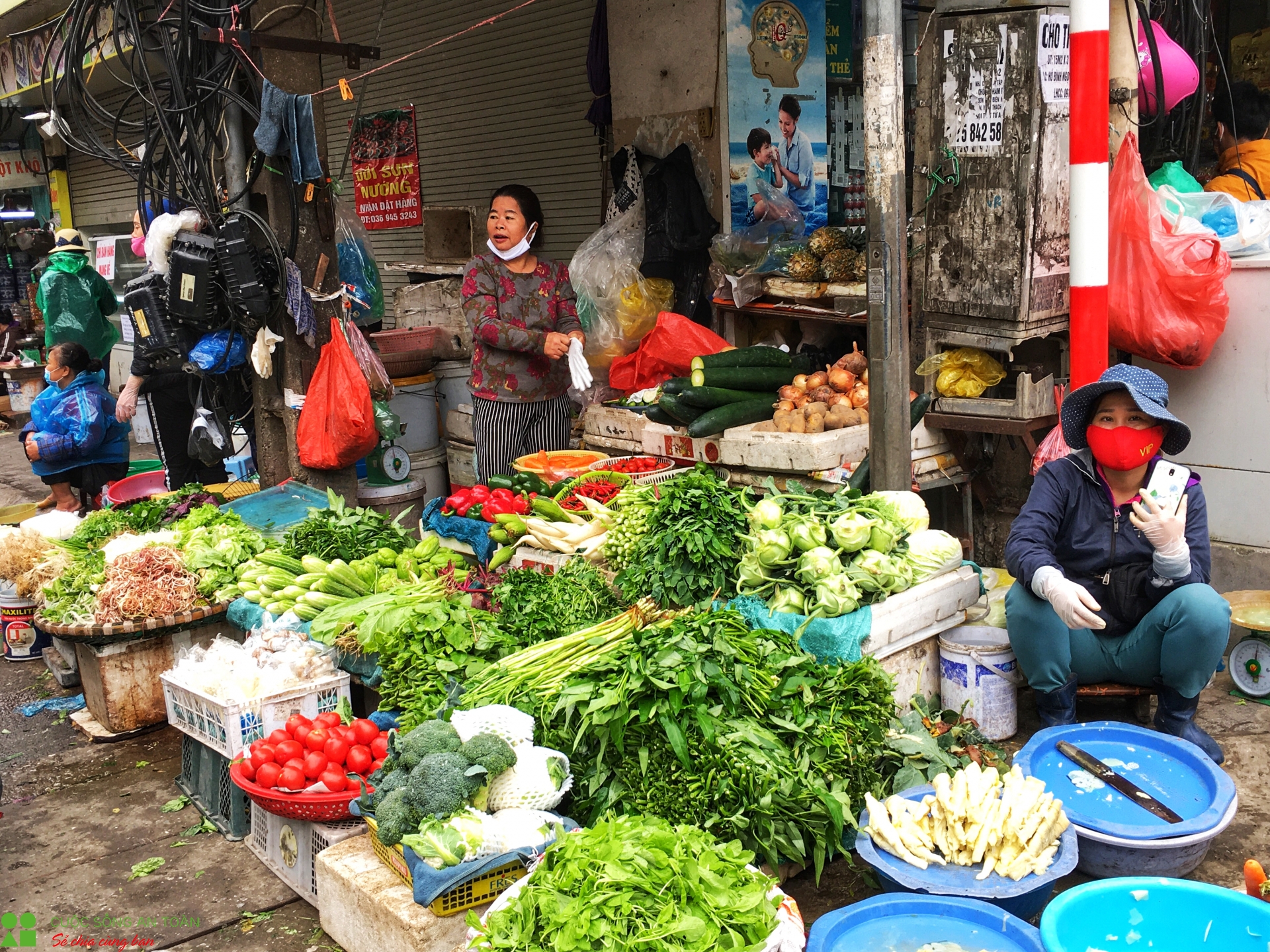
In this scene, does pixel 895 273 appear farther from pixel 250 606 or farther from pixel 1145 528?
pixel 250 606

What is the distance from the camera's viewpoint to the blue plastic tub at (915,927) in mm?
2816

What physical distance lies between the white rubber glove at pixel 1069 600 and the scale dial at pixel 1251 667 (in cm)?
137

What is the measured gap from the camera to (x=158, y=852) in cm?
435

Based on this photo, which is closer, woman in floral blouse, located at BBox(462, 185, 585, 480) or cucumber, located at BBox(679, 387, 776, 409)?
cucumber, located at BBox(679, 387, 776, 409)

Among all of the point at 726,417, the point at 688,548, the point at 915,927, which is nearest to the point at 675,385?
the point at 726,417

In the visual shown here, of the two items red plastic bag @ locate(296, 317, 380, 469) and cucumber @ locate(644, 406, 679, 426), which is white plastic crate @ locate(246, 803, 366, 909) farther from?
cucumber @ locate(644, 406, 679, 426)

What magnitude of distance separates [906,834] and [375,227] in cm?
1111

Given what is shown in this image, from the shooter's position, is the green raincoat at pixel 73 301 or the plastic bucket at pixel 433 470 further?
the green raincoat at pixel 73 301

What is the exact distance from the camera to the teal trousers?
3.91 metres

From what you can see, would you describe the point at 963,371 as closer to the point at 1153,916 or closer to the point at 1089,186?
the point at 1089,186

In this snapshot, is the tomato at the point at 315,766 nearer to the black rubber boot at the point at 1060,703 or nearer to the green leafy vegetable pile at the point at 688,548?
the green leafy vegetable pile at the point at 688,548

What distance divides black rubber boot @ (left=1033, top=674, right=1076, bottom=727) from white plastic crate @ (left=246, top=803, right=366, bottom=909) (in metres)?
2.64

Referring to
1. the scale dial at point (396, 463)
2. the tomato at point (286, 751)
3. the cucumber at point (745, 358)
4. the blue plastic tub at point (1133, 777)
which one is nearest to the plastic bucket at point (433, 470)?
the scale dial at point (396, 463)

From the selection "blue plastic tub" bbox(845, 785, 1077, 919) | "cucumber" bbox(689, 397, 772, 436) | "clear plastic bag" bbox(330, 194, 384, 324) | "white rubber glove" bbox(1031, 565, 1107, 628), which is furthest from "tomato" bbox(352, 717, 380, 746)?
"clear plastic bag" bbox(330, 194, 384, 324)
